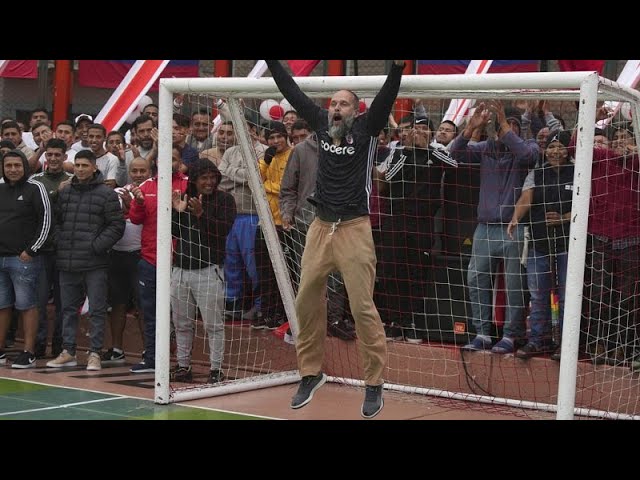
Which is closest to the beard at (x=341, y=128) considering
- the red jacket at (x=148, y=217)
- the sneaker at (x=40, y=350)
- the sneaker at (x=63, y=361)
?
the red jacket at (x=148, y=217)

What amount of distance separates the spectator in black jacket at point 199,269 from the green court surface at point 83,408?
3.21 feet

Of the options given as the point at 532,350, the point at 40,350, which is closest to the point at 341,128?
the point at 532,350

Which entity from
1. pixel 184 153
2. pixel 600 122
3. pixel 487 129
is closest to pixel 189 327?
pixel 184 153

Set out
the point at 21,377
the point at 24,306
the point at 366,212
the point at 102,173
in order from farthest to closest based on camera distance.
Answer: the point at 102,173
the point at 24,306
the point at 21,377
the point at 366,212

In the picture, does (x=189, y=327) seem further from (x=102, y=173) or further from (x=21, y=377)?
(x=102, y=173)

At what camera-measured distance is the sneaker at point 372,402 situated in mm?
7346

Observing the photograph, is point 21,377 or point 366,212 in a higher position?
point 366,212

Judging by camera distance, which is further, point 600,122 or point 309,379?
point 600,122

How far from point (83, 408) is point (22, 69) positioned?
12.9 meters

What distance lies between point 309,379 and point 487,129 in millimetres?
3262

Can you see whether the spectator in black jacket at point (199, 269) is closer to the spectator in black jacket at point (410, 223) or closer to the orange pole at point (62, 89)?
the spectator in black jacket at point (410, 223)

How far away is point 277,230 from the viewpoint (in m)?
10.4

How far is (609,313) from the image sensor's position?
343 inches

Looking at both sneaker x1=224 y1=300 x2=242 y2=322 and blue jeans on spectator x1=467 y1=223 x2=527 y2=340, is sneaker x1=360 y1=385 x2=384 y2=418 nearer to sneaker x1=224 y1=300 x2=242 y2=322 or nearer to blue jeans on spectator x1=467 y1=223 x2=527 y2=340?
blue jeans on spectator x1=467 y1=223 x2=527 y2=340
